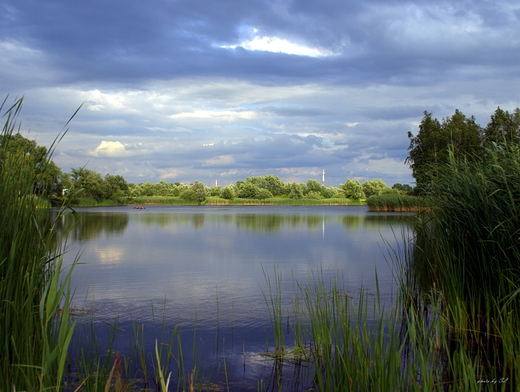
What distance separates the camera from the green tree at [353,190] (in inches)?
4112

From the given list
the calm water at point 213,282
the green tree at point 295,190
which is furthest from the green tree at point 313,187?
the calm water at point 213,282

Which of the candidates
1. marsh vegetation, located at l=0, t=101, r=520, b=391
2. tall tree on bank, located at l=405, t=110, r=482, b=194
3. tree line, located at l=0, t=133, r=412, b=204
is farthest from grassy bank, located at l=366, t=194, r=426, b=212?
marsh vegetation, located at l=0, t=101, r=520, b=391

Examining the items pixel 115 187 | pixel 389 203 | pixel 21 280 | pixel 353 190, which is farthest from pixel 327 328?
pixel 353 190

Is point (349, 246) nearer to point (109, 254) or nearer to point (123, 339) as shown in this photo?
point (109, 254)

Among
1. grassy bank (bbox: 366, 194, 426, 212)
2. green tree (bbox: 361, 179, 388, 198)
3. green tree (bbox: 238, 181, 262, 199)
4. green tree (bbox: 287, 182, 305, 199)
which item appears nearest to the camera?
grassy bank (bbox: 366, 194, 426, 212)

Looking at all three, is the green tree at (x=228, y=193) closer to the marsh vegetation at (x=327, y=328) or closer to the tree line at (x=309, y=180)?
the tree line at (x=309, y=180)

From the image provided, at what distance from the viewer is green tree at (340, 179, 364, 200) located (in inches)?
4112

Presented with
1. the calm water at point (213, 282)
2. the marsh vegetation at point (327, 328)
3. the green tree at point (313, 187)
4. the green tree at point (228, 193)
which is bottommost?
the calm water at point (213, 282)

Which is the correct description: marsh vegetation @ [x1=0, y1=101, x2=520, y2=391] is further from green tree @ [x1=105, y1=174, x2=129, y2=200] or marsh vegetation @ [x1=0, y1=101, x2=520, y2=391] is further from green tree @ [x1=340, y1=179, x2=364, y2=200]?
green tree @ [x1=340, y1=179, x2=364, y2=200]

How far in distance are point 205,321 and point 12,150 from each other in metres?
4.08

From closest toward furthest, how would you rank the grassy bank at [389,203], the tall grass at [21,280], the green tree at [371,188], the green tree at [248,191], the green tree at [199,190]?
the tall grass at [21,280], the grassy bank at [389,203], the green tree at [199,190], the green tree at [371,188], the green tree at [248,191]

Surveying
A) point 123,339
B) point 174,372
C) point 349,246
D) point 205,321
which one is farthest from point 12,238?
point 349,246

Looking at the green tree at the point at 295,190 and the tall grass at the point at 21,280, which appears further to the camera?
the green tree at the point at 295,190

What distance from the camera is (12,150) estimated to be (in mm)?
4285
